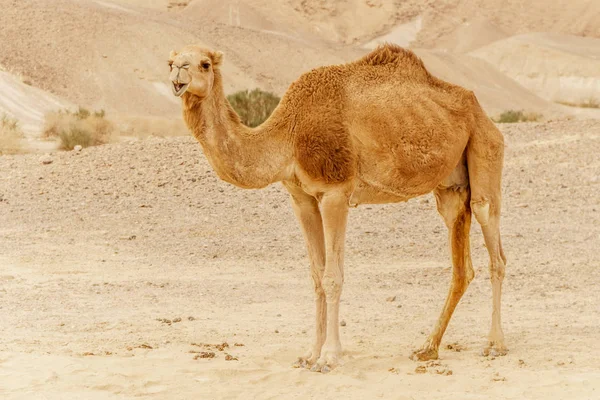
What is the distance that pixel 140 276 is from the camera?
12242 mm

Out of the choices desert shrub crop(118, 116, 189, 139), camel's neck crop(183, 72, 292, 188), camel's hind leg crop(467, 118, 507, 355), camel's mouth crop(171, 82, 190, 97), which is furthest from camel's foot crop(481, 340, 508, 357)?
desert shrub crop(118, 116, 189, 139)

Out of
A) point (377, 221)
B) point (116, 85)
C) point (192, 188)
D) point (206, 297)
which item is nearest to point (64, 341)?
point (206, 297)

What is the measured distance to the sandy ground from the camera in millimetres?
7520

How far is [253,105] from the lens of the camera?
28266 mm

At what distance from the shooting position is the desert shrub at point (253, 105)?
27734mm

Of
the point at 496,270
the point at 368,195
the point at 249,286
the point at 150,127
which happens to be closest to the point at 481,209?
the point at 496,270

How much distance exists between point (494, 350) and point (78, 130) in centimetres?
1853

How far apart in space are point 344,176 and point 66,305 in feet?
13.7

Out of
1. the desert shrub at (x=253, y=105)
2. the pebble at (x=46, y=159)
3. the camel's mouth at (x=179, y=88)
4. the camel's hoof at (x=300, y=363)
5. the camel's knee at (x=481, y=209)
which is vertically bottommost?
the camel's hoof at (x=300, y=363)

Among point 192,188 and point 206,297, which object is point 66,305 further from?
point 192,188

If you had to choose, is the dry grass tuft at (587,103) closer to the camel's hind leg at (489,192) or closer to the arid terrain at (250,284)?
the arid terrain at (250,284)

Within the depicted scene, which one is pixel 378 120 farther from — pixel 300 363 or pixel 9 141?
pixel 9 141

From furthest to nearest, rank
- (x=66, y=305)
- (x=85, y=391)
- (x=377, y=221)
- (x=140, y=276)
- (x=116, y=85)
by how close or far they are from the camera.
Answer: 1. (x=116, y=85)
2. (x=377, y=221)
3. (x=140, y=276)
4. (x=66, y=305)
5. (x=85, y=391)

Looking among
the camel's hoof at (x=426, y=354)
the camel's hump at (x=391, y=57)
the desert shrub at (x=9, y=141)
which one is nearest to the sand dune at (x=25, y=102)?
the desert shrub at (x=9, y=141)
